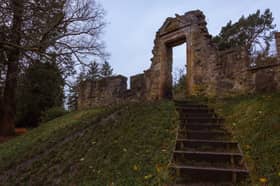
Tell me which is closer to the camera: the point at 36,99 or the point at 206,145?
the point at 206,145

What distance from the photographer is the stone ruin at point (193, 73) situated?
6781 millimetres

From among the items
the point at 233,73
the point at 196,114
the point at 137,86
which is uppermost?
the point at 233,73

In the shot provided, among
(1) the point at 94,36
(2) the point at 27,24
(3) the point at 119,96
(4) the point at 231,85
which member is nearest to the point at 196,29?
(4) the point at 231,85

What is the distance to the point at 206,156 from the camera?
3451 mm

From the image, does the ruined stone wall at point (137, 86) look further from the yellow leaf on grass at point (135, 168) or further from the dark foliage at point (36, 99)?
the dark foliage at point (36, 99)

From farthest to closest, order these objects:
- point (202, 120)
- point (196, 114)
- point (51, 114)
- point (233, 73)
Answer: point (51, 114)
point (233, 73)
point (196, 114)
point (202, 120)

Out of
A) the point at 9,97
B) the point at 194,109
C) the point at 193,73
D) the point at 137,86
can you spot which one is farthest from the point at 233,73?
the point at 9,97

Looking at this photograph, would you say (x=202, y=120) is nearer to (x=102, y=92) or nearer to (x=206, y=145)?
(x=206, y=145)

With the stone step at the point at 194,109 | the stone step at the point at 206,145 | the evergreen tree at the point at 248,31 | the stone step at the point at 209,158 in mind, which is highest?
the evergreen tree at the point at 248,31

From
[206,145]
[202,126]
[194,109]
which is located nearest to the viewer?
[206,145]

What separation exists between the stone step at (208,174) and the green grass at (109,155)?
0.70ft

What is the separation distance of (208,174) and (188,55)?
593 cm

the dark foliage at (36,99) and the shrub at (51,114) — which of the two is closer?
the shrub at (51,114)

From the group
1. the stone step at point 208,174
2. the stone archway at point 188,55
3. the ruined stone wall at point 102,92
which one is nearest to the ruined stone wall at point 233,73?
the stone archway at point 188,55
